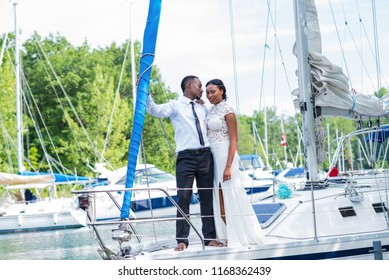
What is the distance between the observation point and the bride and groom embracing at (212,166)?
6.61 meters

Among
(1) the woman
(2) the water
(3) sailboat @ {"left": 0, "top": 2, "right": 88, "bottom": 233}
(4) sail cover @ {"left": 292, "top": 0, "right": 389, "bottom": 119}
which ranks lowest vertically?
(2) the water

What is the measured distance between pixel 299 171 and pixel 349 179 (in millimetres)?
21510

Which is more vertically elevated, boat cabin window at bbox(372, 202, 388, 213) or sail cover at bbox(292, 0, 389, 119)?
sail cover at bbox(292, 0, 389, 119)

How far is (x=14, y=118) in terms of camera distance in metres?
27.3

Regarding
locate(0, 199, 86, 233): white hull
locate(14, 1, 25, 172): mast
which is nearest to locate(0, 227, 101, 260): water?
locate(0, 199, 86, 233): white hull

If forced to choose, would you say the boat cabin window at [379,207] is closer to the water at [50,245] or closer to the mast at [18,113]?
the water at [50,245]

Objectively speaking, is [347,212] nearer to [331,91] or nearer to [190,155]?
[331,91]

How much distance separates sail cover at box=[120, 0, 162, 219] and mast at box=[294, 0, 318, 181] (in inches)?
81.4

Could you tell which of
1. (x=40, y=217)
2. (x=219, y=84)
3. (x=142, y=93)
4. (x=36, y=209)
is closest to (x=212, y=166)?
(x=219, y=84)

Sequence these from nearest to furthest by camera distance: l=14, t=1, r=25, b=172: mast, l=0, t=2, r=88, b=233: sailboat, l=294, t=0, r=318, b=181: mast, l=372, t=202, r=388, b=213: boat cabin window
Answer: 1. l=372, t=202, r=388, b=213: boat cabin window
2. l=294, t=0, r=318, b=181: mast
3. l=0, t=2, r=88, b=233: sailboat
4. l=14, t=1, r=25, b=172: mast

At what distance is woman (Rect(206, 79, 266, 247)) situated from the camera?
660 centimetres

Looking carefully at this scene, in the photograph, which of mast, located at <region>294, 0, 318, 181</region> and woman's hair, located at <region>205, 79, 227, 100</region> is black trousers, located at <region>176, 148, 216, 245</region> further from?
mast, located at <region>294, 0, 318, 181</region>

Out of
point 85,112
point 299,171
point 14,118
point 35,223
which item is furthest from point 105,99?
point 35,223

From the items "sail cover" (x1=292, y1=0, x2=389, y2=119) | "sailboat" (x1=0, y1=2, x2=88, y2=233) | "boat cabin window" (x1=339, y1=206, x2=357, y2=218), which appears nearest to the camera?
"boat cabin window" (x1=339, y1=206, x2=357, y2=218)
